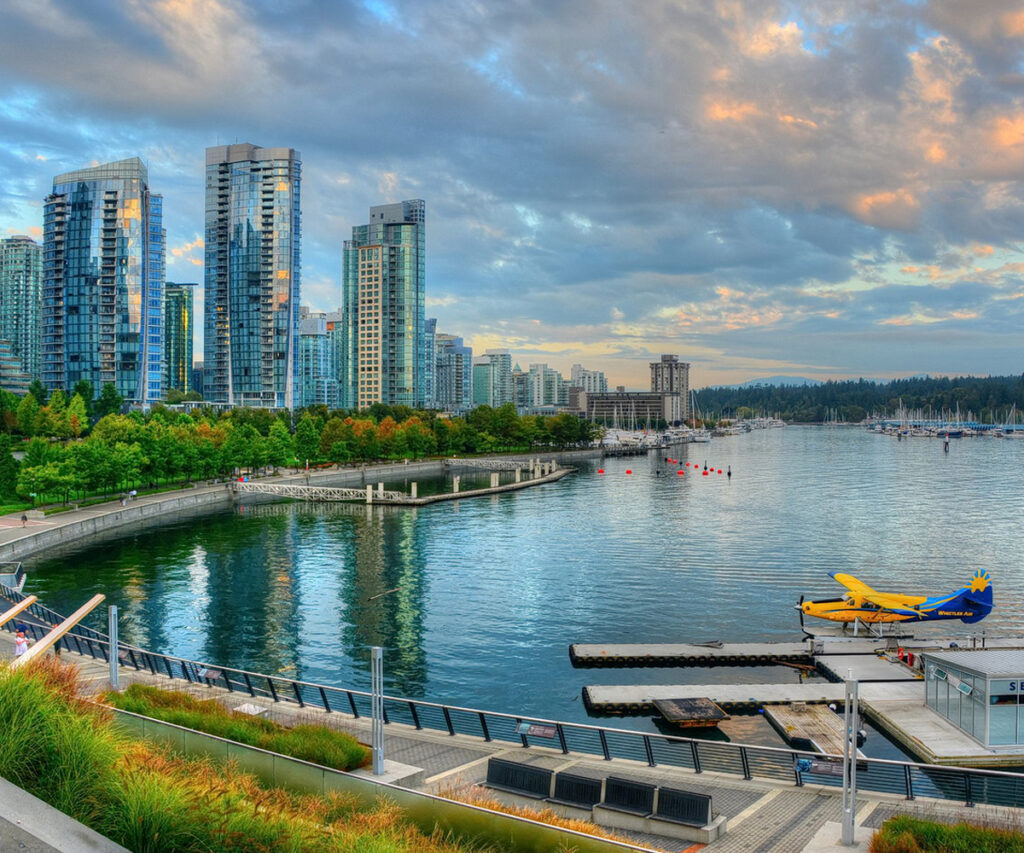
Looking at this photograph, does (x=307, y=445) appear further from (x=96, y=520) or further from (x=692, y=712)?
(x=692, y=712)

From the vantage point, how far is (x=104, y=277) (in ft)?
623

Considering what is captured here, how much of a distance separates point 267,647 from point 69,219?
181864 mm

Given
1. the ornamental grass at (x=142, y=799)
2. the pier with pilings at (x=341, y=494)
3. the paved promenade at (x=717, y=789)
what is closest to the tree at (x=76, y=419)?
the pier with pilings at (x=341, y=494)

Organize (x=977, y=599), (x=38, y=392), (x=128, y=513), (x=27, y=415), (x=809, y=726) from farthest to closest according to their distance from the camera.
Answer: (x=38, y=392)
(x=27, y=415)
(x=128, y=513)
(x=977, y=599)
(x=809, y=726)

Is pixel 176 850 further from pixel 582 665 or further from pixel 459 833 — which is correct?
pixel 582 665

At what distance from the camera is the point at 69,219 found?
189875 millimetres

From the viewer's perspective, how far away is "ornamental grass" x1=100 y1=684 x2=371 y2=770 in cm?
2119

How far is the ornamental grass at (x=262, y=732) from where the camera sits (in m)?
21.2

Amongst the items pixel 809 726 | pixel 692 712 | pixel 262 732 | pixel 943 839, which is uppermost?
pixel 943 839

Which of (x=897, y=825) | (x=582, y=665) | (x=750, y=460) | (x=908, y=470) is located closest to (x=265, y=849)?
(x=897, y=825)

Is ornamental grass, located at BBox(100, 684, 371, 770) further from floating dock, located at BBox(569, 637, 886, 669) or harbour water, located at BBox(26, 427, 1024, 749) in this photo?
floating dock, located at BBox(569, 637, 886, 669)

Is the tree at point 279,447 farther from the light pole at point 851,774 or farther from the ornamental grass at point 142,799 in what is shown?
the ornamental grass at point 142,799

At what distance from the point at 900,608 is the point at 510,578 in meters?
26.3

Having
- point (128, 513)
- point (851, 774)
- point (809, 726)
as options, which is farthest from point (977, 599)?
point (128, 513)
